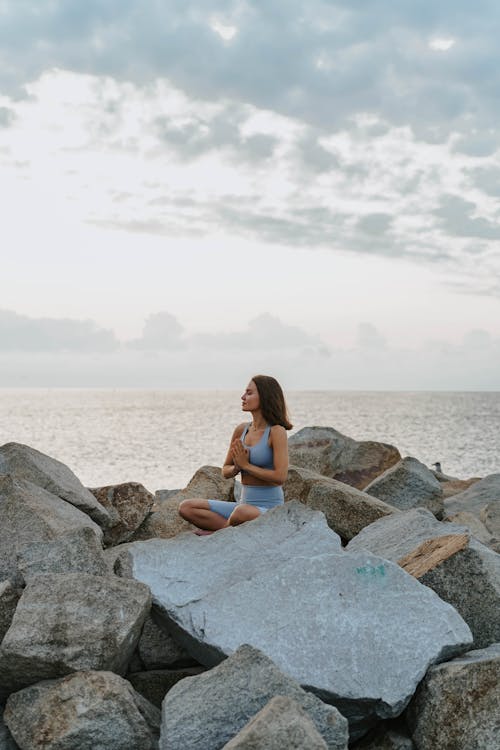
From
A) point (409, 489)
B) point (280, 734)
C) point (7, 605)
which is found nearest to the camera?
point (280, 734)

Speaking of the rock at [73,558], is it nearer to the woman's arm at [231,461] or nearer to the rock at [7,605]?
the rock at [7,605]

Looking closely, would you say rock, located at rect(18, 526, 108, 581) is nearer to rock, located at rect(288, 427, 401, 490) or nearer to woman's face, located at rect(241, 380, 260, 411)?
woman's face, located at rect(241, 380, 260, 411)

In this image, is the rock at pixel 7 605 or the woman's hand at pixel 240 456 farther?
the woman's hand at pixel 240 456

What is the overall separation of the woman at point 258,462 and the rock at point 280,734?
4.18 meters

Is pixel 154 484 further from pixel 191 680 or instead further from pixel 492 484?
pixel 191 680

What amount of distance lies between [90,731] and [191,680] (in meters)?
0.60

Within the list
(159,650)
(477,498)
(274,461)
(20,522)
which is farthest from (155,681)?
(477,498)

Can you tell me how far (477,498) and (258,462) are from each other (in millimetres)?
5641

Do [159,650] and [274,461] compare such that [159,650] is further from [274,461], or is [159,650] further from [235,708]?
[274,461]

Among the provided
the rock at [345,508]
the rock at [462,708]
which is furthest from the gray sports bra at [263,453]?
the rock at [462,708]

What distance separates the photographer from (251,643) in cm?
502

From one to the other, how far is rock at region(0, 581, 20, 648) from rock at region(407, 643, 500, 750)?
256 centimetres

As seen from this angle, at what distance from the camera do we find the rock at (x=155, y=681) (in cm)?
530

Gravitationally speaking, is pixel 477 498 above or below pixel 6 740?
above
